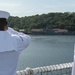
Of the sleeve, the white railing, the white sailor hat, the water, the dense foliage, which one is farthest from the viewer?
the dense foliage

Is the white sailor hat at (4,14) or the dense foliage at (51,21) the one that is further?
the dense foliage at (51,21)

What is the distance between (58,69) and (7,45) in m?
2.69

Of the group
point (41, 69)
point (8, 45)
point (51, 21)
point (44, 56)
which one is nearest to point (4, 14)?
point (8, 45)

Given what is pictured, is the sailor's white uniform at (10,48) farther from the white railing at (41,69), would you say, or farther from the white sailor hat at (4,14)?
the white railing at (41,69)

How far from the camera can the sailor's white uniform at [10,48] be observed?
2.00 meters

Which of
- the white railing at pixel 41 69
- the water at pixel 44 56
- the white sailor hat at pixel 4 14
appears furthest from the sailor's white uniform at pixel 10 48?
the water at pixel 44 56

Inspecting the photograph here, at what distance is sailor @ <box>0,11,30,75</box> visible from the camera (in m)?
1.99

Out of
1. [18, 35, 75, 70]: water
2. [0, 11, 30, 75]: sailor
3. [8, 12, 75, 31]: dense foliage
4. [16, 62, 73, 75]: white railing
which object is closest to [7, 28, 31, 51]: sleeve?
[0, 11, 30, 75]: sailor

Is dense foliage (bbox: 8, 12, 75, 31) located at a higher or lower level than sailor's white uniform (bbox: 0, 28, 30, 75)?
lower

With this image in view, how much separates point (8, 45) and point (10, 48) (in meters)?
0.02

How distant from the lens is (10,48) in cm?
201

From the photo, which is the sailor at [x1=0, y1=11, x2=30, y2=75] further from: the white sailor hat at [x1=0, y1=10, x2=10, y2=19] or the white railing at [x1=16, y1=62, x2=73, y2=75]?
the white railing at [x1=16, y1=62, x2=73, y2=75]

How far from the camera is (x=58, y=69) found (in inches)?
181

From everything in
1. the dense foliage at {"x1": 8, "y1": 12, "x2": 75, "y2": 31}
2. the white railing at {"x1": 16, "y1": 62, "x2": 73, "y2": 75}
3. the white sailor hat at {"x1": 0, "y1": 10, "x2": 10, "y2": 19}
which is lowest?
the dense foliage at {"x1": 8, "y1": 12, "x2": 75, "y2": 31}
